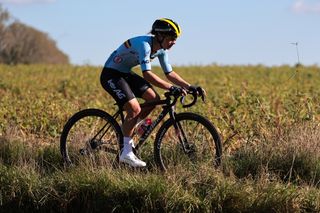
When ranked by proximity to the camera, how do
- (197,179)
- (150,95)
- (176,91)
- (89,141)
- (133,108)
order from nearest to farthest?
(197,179)
(176,91)
(133,108)
(150,95)
(89,141)

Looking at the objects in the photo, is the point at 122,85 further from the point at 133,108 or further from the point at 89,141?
the point at 89,141

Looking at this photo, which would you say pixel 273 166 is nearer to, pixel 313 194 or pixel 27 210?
pixel 313 194

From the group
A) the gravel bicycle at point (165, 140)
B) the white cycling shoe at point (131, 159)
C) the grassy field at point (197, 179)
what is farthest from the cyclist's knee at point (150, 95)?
the grassy field at point (197, 179)

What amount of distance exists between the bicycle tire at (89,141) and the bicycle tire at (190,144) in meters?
0.61

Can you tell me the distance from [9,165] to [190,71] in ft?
97.9

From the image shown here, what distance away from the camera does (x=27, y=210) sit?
8.71 meters

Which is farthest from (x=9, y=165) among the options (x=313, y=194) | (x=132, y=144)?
(x=313, y=194)

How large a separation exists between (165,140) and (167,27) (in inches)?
61.4

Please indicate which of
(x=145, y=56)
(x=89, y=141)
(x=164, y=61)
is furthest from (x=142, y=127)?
(x=145, y=56)

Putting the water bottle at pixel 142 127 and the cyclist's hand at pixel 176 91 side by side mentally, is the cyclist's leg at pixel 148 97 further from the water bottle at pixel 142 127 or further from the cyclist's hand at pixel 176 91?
the cyclist's hand at pixel 176 91

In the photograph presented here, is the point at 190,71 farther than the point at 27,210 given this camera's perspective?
Yes

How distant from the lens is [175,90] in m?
9.13

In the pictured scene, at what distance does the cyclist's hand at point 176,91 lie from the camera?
9088 mm

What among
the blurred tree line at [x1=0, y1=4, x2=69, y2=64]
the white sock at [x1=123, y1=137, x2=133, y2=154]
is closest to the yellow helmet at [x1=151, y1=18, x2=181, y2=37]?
the white sock at [x1=123, y1=137, x2=133, y2=154]
